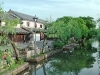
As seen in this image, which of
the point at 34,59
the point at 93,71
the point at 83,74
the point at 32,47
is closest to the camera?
the point at 83,74

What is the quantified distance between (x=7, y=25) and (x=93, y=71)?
10.4 meters

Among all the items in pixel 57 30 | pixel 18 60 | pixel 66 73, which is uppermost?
pixel 57 30

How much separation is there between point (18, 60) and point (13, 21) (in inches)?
176

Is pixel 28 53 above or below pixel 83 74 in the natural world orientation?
above

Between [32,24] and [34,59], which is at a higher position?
[32,24]

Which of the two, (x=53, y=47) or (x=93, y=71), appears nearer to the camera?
(x=93, y=71)

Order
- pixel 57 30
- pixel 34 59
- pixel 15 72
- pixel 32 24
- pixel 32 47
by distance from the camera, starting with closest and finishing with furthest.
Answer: pixel 15 72, pixel 34 59, pixel 32 47, pixel 57 30, pixel 32 24

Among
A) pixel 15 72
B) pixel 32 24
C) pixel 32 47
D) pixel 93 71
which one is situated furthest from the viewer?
pixel 32 24

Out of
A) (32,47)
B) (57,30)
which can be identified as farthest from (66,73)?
(57,30)

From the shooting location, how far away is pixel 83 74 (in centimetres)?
1842

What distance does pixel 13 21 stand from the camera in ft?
56.5

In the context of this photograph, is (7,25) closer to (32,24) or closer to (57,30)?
(57,30)

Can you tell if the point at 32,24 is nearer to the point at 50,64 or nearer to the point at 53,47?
the point at 53,47

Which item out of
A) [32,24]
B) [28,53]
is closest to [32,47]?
[28,53]
